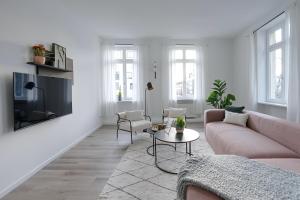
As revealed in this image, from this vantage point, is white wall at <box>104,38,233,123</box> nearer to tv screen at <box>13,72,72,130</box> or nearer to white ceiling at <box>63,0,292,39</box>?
white ceiling at <box>63,0,292,39</box>

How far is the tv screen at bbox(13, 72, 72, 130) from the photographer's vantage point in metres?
2.33

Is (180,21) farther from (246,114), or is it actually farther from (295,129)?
(295,129)

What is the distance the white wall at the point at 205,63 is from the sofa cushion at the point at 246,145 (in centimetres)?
307

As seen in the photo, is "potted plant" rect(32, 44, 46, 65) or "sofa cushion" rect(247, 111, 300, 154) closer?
"sofa cushion" rect(247, 111, 300, 154)

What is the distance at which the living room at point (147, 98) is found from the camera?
2.19m

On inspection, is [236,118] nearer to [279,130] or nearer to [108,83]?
[279,130]

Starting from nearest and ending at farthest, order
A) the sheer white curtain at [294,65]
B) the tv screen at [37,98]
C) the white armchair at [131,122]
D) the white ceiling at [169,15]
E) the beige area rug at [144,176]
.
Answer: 1. the beige area rug at [144,176]
2. the tv screen at [37,98]
3. the sheer white curtain at [294,65]
4. the white ceiling at [169,15]
5. the white armchair at [131,122]

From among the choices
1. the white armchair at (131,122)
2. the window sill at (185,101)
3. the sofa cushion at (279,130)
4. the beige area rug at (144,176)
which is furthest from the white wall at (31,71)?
the sofa cushion at (279,130)

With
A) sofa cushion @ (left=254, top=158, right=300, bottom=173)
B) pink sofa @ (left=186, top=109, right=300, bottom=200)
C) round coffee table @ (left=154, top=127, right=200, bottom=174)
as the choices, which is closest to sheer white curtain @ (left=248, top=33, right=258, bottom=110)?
pink sofa @ (left=186, top=109, right=300, bottom=200)

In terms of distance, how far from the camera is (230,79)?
6.38 m

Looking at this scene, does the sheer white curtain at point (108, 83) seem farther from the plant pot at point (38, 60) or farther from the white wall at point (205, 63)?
the plant pot at point (38, 60)

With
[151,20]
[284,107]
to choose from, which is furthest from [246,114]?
[151,20]

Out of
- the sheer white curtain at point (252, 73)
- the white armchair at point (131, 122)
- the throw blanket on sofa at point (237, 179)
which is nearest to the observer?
the throw blanket on sofa at point (237, 179)

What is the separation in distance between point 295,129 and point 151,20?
357 cm
